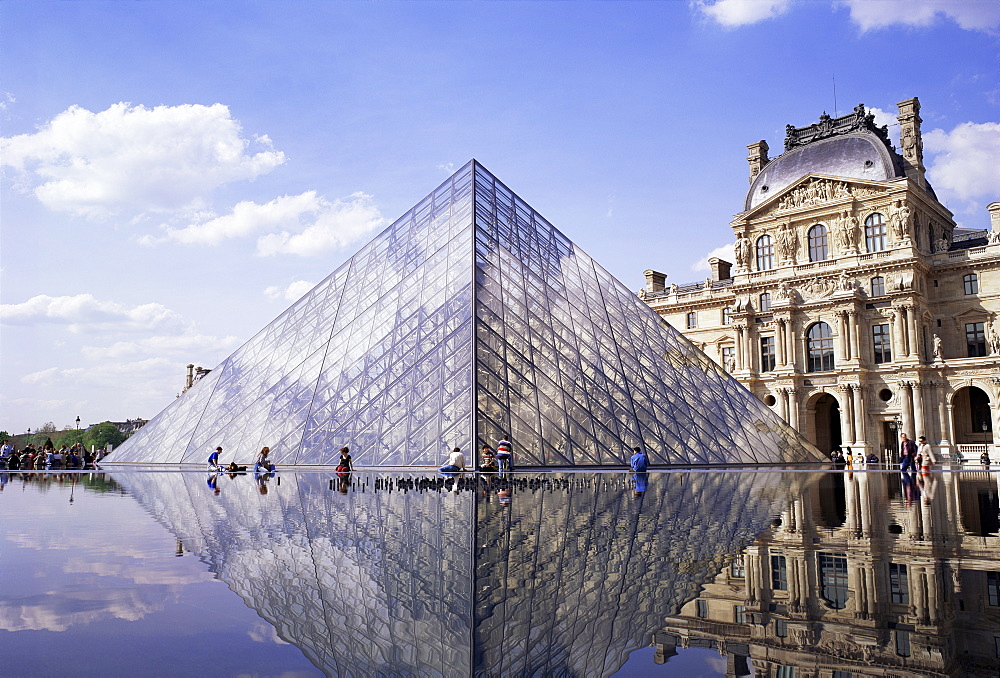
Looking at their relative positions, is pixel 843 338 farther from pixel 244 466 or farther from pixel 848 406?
pixel 244 466

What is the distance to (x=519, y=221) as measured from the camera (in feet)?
80.6

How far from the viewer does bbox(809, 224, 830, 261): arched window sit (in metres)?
42.7

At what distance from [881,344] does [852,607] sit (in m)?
41.1

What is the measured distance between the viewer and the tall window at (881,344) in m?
40.0

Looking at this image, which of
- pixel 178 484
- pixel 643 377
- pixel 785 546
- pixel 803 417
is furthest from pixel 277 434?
pixel 803 417

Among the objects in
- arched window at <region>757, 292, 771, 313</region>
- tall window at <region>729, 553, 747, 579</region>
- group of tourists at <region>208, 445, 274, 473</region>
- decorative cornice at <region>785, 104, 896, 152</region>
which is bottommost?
tall window at <region>729, 553, 747, 579</region>

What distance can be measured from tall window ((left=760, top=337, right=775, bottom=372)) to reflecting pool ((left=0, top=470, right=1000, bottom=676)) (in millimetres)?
37241

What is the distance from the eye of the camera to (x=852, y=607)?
371cm

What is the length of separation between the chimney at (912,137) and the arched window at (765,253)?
30.0ft

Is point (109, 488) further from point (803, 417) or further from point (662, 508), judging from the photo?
point (803, 417)

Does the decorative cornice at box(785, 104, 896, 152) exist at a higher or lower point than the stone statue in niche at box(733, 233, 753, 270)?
higher

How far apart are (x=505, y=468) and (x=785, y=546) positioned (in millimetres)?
10086

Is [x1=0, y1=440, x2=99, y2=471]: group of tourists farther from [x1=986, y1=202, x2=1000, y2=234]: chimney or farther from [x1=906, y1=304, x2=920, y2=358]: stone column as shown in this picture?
[x1=986, y1=202, x2=1000, y2=234]: chimney

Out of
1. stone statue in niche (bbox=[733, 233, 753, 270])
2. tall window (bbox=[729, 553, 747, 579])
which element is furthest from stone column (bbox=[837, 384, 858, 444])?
tall window (bbox=[729, 553, 747, 579])
